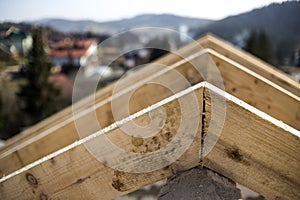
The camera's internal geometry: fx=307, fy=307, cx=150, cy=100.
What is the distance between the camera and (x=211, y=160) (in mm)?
635

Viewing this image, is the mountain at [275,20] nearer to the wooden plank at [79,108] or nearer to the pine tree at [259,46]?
the wooden plank at [79,108]

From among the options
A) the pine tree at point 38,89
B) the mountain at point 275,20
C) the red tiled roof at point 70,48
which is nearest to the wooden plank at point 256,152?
the mountain at point 275,20

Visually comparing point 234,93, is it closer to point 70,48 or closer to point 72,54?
point 72,54

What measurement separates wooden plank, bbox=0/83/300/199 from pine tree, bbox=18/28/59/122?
17.4m

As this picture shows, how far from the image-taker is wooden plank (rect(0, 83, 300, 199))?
592 millimetres

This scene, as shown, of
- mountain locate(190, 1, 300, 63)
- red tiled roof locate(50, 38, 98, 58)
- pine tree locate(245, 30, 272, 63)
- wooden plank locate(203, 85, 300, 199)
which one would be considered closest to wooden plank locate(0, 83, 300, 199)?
wooden plank locate(203, 85, 300, 199)

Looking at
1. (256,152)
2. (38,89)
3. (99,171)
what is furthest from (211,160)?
(38,89)

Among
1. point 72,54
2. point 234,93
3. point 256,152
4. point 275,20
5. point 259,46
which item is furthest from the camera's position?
point 72,54

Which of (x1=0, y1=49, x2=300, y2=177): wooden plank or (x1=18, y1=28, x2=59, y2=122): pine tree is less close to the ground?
(x1=0, y1=49, x2=300, y2=177): wooden plank

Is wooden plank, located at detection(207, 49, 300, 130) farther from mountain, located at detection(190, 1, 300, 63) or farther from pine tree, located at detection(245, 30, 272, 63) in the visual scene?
pine tree, located at detection(245, 30, 272, 63)

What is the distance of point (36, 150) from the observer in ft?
3.61

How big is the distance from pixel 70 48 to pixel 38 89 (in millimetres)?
8969

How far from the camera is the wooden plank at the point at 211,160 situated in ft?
1.94

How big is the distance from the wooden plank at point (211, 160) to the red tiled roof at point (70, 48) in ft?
78.7
